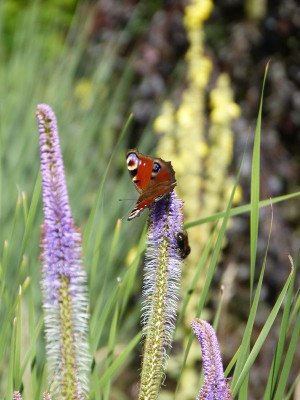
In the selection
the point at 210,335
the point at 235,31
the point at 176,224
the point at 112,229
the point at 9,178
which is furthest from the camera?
the point at 235,31

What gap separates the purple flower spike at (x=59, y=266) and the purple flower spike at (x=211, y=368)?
0.24 m

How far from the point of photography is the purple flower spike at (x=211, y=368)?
1257 millimetres

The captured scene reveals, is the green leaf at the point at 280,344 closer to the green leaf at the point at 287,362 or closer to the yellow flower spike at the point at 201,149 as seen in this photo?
the green leaf at the point at 287,362

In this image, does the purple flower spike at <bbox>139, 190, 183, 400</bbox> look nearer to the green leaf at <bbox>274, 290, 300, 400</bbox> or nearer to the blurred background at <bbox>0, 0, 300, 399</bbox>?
the green leaf at <bbox>274, 290, 300, 400</bbox>

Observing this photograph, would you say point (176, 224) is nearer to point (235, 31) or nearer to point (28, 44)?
point (28, 44)

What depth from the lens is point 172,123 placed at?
4.50m

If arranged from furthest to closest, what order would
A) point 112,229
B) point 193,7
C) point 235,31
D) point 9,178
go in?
point 235,31 < point 193,7 < point 112,229 < point 9,178

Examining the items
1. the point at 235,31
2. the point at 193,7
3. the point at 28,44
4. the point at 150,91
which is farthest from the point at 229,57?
the point at 28,44

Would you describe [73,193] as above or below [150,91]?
below

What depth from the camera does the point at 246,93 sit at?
19.3ft

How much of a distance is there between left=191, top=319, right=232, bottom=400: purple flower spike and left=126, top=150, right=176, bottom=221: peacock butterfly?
0.34 meters

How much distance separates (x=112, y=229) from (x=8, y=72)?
1.40 meters

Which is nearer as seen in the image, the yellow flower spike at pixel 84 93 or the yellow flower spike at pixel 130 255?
the yellow flower spike at pixel 130 255

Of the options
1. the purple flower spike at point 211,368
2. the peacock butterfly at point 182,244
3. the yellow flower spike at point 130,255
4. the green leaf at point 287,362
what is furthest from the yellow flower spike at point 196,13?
the purple flower spike at point 211,368
